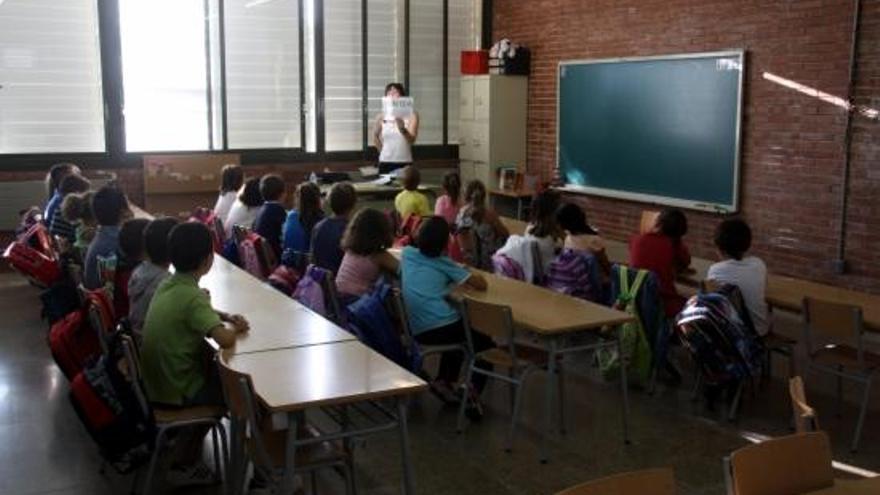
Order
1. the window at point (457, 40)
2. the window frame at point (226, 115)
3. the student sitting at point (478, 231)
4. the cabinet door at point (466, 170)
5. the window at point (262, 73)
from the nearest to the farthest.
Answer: the student sitting at point (478, 231), the window frame at point (226, 115), the window at point (262, 73), the cabinet door at point (466, 170), the window at point (457, 40)

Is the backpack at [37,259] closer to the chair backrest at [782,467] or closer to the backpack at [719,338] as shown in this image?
the backpack at [719,338]

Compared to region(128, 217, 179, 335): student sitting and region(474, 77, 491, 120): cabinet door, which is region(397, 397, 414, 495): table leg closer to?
region(128, 217, 179, 335): student sitting

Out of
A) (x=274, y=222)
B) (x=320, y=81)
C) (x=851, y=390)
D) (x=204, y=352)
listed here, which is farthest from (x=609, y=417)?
(x=320, y=81)

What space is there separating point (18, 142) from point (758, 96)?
6.77 metres

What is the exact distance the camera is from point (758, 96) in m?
7.09

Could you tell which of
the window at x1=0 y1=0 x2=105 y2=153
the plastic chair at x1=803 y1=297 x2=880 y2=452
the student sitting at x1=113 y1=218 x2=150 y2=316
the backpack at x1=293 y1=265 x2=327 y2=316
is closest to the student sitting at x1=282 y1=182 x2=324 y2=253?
the backpack at x1=293 y1=265 x2=327 y2=316

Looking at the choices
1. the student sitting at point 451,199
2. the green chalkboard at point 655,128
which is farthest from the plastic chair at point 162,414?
the green chalkboard at point 655,128

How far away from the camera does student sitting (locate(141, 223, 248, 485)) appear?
3.32m

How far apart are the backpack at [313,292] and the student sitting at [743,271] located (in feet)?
6.70

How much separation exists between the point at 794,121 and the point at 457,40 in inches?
191

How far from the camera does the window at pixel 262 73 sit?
31.2ft

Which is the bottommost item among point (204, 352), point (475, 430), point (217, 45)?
point (475, 430)

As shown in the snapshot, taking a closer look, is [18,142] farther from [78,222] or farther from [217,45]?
[78,222]

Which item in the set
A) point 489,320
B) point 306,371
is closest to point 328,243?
point 489,320
